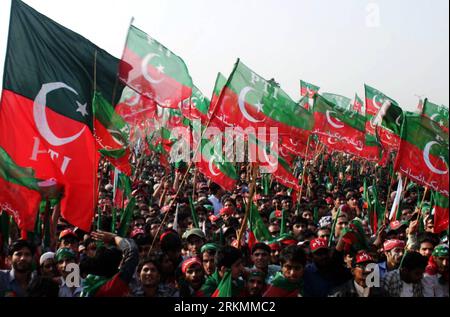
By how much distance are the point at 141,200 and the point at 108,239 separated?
5.70 m

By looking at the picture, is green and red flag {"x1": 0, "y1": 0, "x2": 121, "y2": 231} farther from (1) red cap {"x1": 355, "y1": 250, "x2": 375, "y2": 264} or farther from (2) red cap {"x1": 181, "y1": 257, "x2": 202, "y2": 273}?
(1) red cap {"x1": 355, "y1": 250, "x2": 375, "y2": 264}

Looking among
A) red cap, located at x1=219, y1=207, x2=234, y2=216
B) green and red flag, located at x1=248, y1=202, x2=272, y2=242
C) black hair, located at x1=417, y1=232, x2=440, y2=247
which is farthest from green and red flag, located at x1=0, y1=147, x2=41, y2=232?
black hair, located at x1=417, y1=232, x2=440, y2=247

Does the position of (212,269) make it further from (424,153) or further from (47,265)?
(424,153)

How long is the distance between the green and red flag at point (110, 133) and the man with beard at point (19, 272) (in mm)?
2074

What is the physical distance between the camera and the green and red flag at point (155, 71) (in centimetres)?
759

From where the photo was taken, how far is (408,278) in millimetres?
4598

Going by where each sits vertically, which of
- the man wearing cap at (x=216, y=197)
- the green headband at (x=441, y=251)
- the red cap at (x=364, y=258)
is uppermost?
the man wearing cap at (x=216, y=197)

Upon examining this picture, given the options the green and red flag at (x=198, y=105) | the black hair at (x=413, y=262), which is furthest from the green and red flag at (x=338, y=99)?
the black hair at (x=413, y=262)

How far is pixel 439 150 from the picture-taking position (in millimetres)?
6613

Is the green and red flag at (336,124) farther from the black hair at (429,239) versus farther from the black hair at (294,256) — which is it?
the black hair at (294,256)

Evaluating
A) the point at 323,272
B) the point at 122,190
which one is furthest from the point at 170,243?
the point at 122,190

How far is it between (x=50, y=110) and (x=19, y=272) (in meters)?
1.80

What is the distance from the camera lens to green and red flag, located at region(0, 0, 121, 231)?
17.5ft
